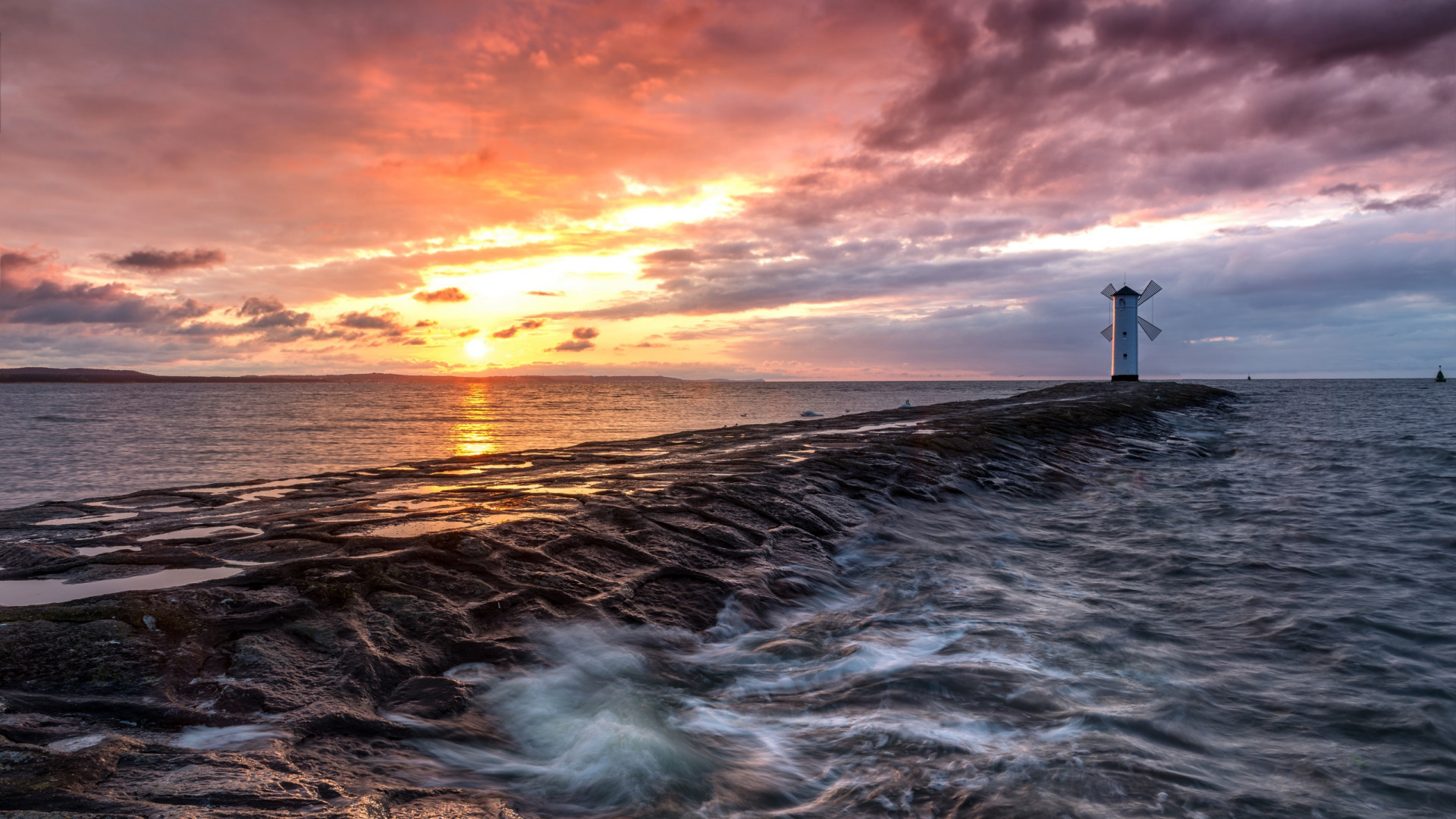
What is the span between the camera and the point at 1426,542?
11.2 m

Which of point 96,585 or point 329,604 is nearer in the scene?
point 329,604

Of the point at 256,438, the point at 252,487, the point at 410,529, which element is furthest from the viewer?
the point at 256,438

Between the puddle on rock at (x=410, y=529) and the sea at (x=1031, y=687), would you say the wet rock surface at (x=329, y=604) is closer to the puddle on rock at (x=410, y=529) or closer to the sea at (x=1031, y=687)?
the puddle on rock at (x=410, y=529)

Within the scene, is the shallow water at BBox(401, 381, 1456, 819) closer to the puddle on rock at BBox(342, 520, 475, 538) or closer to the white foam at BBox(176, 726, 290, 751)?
the white foam at BBox(176, 726, 290, 751)

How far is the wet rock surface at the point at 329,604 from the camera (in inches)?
134

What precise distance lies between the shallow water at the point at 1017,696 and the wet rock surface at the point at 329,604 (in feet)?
1.40

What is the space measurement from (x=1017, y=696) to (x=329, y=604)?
5343 mm

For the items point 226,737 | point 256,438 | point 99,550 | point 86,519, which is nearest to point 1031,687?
point 226,737

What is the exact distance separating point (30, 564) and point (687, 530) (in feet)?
20.4

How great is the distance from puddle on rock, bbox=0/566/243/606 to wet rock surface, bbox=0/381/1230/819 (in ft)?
0.12

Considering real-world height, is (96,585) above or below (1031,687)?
above

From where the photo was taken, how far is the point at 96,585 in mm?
5586

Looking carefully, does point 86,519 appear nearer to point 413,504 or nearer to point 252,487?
point 252,487

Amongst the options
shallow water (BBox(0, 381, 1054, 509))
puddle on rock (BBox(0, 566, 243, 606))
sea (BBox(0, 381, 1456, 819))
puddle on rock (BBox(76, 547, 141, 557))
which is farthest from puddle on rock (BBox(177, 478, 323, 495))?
sea (BBox(0, 381, 1456, 819))
